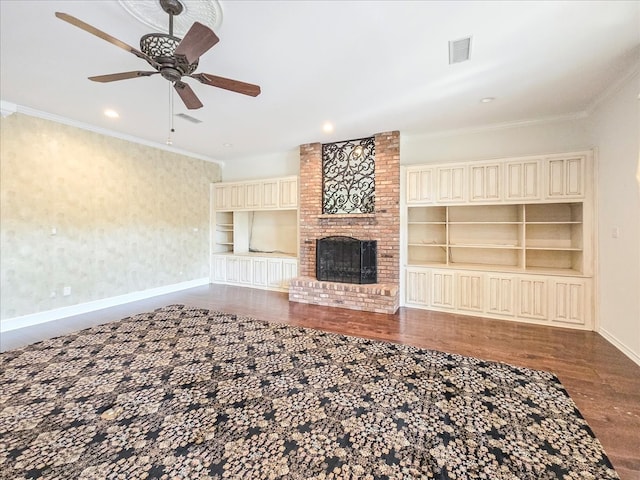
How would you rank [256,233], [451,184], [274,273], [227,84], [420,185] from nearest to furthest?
[227,84]
[451,184]
[420,185]
[274,273]
[256,233]

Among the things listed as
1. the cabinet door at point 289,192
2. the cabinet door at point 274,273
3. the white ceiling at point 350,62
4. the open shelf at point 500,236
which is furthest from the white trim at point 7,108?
the open shelf at point 500,236

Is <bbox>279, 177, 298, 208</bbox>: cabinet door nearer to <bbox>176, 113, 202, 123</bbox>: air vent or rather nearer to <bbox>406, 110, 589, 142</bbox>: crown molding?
<bbox>176, 113, 202, 123</bbox>: air vent

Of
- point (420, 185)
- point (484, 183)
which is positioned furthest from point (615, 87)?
point (420, 185)

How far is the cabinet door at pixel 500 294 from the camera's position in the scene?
13.5 ft

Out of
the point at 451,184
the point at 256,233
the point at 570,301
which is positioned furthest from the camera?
the point at 256,233

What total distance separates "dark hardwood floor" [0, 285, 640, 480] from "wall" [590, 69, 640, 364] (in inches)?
12.7

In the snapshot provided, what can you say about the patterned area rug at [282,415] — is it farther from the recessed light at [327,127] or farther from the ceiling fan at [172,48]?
the recessed light at [327,127]

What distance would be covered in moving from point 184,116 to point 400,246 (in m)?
3.93

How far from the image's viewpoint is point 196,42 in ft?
6.09

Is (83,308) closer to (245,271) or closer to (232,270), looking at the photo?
(232,270)

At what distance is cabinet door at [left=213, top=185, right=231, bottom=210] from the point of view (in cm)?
662

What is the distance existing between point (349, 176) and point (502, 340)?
136 inches

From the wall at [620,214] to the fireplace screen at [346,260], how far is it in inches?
115

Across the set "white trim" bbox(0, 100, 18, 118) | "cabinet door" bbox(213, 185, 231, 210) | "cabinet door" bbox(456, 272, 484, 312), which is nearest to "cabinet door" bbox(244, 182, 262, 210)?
"cabinet door" bbox(213, 185, 231, 210)
